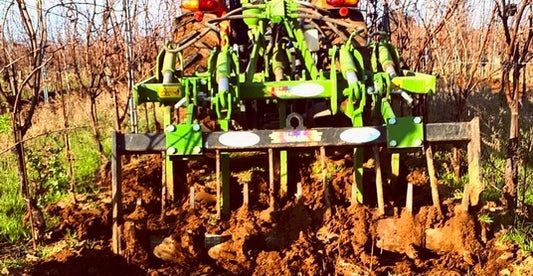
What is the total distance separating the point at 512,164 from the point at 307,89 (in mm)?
1400

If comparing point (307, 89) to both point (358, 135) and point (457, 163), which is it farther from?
point (457, 163)

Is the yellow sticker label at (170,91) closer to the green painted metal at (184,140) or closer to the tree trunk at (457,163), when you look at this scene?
the green painted metal at (184,140)

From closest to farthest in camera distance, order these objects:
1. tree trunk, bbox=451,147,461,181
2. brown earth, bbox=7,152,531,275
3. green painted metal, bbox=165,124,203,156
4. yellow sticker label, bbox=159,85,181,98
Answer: brown earth, bbox=7,152,531,275, green painted metal, bbox=165,124,203,156, yellow sticker label, bbox=159,85,181,98, tree trunk, bbox=451,147,461,181

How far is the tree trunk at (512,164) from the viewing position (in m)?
3.69

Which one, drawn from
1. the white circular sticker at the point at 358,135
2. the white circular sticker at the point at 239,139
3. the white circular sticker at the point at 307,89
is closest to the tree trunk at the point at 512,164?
the white circular sticker at the point at 358,135

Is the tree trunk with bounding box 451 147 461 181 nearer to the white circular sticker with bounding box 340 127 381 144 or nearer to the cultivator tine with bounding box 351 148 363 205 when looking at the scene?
the cultivator tine with bounding box 351 148 363 205

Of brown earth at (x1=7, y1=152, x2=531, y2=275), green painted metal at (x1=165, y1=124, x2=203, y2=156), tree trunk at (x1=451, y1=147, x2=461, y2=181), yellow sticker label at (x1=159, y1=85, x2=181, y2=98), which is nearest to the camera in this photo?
brown earth at (x1=7, y1=152, x2=531, y2=275)

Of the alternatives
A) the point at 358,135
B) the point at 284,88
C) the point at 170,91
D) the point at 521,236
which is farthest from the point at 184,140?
the point at 521,236

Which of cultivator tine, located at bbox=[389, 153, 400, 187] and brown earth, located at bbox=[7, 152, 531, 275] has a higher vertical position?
cultivator tine, located at bbox=[389, 153, 400, 187]

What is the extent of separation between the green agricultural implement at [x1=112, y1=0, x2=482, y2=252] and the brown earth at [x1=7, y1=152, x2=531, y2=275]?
114mm

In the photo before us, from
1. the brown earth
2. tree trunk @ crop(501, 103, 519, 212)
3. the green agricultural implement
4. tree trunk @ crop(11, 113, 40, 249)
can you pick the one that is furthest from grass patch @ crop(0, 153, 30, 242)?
tree trunk @ crop(501, 103, 519, 212)

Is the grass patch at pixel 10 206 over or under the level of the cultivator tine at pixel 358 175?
under

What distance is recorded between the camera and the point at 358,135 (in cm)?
317

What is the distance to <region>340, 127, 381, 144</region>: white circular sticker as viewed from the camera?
316 centimetres
